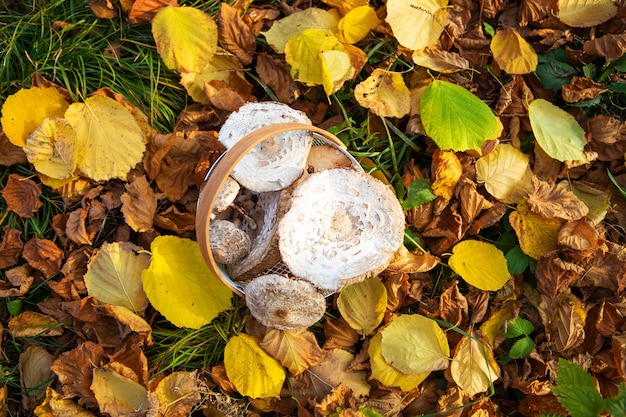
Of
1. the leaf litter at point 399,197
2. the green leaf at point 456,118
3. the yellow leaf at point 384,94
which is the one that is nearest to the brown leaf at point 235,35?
the leaf litter at point 399,197

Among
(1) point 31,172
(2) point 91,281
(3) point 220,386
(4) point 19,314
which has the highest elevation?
(1) point 31,172

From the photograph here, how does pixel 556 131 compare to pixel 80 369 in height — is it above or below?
above

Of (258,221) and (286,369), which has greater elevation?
(258,221)

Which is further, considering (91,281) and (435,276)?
(435,276)

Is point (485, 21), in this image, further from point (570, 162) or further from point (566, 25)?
point (570, 162)

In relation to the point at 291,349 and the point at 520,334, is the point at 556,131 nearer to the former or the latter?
the point at 520,334

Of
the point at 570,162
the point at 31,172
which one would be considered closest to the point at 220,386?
the point at 31,172

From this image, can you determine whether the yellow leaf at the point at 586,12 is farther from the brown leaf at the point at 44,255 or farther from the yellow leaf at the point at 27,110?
the brown leaf at the point at 44,255

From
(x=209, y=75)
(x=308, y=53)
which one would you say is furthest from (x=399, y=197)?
(x=209, y=75)
